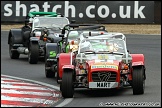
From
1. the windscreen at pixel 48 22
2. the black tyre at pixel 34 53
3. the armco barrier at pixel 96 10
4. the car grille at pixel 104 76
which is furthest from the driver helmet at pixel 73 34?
the armco barrier at pixel 96 10

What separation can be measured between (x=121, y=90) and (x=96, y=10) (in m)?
Answer: 24.3

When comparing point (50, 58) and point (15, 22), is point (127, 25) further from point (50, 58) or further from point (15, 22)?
point (50, 58)

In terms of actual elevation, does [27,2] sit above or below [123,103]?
above

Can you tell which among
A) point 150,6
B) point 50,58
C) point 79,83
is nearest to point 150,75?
point 50,58

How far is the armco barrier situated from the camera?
38781 mm

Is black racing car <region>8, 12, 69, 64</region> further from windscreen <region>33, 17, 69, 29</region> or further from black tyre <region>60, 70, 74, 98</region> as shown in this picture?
black tyre <region>60, 70, 74, 98</region>

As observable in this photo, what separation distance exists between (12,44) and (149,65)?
540 cm

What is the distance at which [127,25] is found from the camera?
129 ft

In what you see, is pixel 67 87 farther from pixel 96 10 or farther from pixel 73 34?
pixel 96 10

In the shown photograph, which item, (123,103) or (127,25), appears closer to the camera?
(123,103)

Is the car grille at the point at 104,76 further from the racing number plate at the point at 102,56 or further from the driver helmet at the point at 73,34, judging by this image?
the driver helmet at the point at 73,34

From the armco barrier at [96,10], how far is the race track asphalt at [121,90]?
5490 mm

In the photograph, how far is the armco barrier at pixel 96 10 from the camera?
38781mm

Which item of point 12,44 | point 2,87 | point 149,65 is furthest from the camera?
point 12,44
